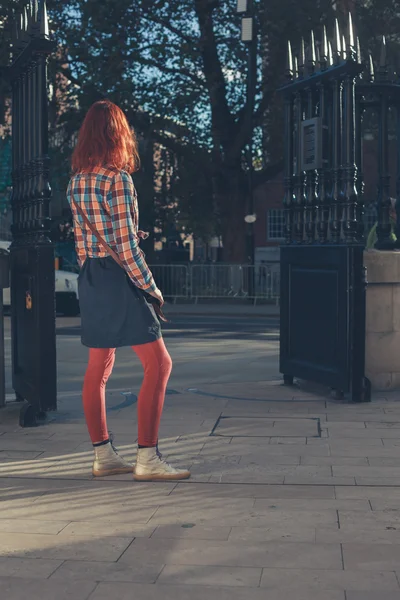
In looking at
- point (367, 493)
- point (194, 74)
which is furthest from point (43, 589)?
point (194, 74)

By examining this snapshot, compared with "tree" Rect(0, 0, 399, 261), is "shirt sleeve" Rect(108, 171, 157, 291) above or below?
below

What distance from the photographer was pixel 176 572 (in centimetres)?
354

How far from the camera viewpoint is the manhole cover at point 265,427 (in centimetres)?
629

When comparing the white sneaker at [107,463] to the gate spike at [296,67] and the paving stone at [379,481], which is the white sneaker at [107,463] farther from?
the gate spike at [296,67]

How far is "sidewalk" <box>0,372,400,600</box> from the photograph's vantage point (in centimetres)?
344

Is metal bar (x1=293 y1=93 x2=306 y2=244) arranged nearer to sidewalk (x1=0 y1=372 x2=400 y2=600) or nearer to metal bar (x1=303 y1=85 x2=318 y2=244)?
metal bar (x1=303 y1=85 x2=318 y2=244)

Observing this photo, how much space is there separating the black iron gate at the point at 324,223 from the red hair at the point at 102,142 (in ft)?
9.34

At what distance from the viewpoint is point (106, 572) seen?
3553mm

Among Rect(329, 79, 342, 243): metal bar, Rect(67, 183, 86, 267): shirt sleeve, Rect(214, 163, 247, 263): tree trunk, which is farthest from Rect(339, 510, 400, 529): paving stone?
Rect(214, 163, 247, 263): tree trunk

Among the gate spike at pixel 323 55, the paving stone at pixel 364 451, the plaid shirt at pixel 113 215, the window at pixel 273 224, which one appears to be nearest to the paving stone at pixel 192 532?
the plaid shirt at pixel 113 215

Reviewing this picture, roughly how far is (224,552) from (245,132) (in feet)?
81.8

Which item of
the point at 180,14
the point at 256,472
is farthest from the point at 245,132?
the point at 256,472

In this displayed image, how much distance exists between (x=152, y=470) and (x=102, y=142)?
172 centimetres

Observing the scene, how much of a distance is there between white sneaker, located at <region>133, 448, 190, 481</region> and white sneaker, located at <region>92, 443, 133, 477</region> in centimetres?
16
